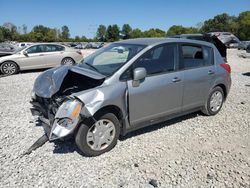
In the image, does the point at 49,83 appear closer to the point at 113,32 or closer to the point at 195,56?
the point at 195,56

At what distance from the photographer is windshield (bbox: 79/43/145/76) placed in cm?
405

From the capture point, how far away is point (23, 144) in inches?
160

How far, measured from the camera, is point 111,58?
482 cm

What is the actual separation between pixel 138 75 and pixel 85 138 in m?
1.21

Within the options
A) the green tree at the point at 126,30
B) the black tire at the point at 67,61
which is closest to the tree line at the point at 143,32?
the green tree at the point at 126,30

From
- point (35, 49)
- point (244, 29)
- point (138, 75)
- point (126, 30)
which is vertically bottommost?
point (126, 30)

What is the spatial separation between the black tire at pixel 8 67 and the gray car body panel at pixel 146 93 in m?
7.22

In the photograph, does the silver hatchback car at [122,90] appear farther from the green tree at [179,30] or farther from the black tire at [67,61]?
the green tree at [179,30]

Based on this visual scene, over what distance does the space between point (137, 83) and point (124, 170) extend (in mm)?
1308

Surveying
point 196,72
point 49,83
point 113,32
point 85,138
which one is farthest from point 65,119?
point 113,32

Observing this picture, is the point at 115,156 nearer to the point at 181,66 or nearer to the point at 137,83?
the point at 137,83

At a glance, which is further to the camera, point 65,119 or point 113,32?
point 113,32

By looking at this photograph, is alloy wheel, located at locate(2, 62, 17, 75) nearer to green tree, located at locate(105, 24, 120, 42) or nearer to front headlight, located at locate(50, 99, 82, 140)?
front headlight, located at locate(50, 99, 82, 140)

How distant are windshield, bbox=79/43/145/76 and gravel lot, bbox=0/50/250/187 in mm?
1258
